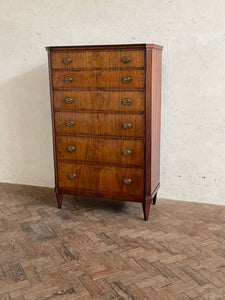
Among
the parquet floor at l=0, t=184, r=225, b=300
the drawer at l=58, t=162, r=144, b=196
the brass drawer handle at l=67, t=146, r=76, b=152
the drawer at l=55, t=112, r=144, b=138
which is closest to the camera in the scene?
the parquet floor at l=0, t=184, r=225, b=300

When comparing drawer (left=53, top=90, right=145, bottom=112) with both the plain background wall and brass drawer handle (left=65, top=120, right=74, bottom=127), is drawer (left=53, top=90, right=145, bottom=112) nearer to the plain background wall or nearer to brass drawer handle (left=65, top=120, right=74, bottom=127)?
brass drawer handle (left=65, top=120, right=74, bottom=127)

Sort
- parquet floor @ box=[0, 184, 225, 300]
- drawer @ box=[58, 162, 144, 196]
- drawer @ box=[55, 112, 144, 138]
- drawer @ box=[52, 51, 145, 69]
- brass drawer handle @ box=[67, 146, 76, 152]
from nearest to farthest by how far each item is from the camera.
→ parquet floor @ box=[0, 184, 225, 300], drawer @ box=[52, 51, 145, 69], drawer @ box=[55, 112, 144, 138], drawer @ box=[58, 162, 144, 196], brass drawer handle @ box=[67, 146, 76, 152]

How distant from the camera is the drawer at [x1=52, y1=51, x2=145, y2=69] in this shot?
3.00 metres

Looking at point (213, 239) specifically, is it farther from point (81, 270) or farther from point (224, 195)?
point (81, 270)

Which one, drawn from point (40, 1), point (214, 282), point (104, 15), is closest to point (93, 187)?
point (214, 282)

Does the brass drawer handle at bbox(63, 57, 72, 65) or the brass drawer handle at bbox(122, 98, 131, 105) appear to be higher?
the brass drawer handle at bbox(63, 57, 72, 65)

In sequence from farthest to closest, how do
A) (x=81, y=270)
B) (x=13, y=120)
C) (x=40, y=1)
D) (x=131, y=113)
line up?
(x=13, y=120), (x=40, y=1), (x=131, y=113), (x=81, y=270)

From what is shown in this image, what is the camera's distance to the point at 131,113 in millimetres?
3115

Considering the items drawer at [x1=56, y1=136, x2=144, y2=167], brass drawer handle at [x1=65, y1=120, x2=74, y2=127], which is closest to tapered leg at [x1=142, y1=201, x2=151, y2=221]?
drawer at [x1=56, y1=136, x2=144, y2=167]

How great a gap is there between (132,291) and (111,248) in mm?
568

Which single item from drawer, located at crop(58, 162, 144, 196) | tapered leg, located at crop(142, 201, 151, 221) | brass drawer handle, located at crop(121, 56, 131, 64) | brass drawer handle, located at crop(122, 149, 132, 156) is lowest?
tapered leg, located at crop(142, 201, 151, 221)

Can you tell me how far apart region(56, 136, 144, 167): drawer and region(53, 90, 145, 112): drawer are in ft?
0.93

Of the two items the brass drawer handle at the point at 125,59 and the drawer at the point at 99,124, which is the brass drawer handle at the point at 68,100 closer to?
the drawer at the point at 99,124

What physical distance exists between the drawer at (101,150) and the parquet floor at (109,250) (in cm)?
54
